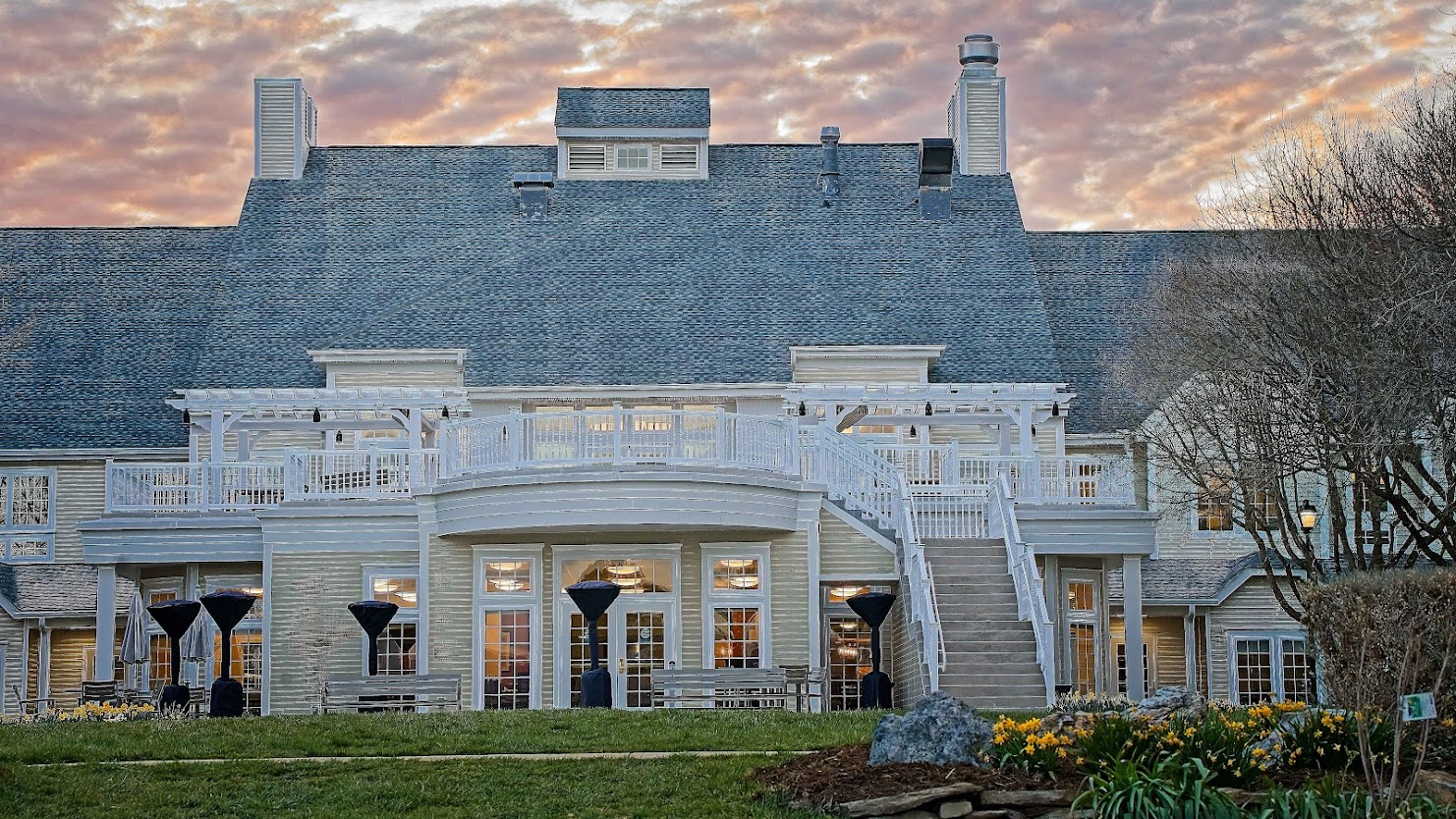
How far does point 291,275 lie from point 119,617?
7505mm

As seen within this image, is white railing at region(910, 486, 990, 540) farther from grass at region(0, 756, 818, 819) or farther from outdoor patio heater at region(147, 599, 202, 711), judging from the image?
grass at region(0, 756, 818, 819)

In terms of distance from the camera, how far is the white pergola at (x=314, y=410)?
32812 millimetres

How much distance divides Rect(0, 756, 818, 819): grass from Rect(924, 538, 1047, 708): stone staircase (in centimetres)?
893

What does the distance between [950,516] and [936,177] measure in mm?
12618

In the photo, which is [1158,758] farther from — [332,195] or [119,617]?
[332,195]

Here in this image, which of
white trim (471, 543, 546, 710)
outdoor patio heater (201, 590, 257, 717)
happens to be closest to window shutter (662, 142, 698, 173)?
white trim (471, 543, 546, 710)

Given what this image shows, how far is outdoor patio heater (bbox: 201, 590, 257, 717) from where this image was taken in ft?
85.9

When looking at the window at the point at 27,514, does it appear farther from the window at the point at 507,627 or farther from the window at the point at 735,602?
the window at the point at 735,602

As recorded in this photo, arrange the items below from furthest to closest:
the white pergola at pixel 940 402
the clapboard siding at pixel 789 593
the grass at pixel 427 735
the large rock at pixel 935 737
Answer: the white pergola at pixel 940 402, the clapboard siding at pixel 789 593, the grass at pixel 427 735, the large rock at pixel 935 737

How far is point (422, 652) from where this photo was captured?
29.0m

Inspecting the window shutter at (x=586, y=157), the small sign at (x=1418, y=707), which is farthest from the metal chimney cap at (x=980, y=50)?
the small sign at (x=1418, y=707)

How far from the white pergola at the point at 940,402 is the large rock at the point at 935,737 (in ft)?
53.0

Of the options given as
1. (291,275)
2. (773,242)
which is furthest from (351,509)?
(773,242)

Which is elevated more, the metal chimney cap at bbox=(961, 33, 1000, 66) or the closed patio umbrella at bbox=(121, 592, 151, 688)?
the metal chimney cap at bbox=(961, 33, 1000, 66)
